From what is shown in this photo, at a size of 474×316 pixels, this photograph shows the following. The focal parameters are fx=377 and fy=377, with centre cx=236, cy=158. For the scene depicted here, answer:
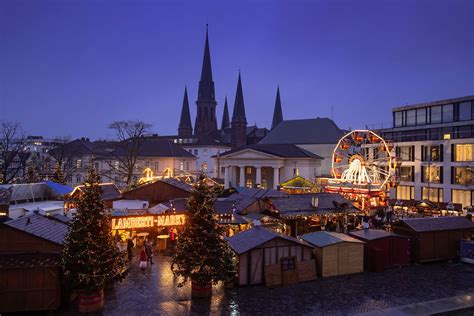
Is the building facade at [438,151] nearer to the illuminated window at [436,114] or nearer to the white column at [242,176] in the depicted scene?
the illuminated window at [436,114]

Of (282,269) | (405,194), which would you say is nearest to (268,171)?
(405,194)

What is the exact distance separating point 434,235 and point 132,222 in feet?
57.9

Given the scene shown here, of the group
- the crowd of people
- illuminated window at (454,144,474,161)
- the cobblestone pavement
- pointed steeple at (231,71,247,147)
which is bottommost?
the cobblestone pavement

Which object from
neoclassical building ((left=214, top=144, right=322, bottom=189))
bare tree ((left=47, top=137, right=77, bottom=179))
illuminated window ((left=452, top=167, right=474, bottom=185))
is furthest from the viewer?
neoclassical building ((left=214, top=144, right=322, bottom=189))

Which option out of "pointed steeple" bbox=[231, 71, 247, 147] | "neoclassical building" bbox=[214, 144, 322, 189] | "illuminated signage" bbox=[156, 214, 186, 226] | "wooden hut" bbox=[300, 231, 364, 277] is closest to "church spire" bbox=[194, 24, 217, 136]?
"pointed steeple" bbox=[231, 71, 247, 147]

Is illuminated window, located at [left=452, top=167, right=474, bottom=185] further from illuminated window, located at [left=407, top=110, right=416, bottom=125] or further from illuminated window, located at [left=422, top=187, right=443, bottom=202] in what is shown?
illuminated window, located at [left=407, top=110, right=416, bottom=125]

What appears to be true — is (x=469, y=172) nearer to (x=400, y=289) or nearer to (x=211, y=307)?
(x=400, y=289)

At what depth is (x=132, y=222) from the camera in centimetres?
2041

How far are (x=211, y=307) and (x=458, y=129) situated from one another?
47757 mm

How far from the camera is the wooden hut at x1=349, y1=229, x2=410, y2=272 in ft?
66.9

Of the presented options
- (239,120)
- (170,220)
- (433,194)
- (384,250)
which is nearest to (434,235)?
(384,250)

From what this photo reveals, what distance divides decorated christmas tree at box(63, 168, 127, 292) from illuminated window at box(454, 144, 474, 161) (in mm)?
44851

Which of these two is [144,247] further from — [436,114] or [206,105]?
[206,105]

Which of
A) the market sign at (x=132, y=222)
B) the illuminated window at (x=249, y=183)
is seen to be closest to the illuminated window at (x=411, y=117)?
the illuminated window at (x=249, y=183)
